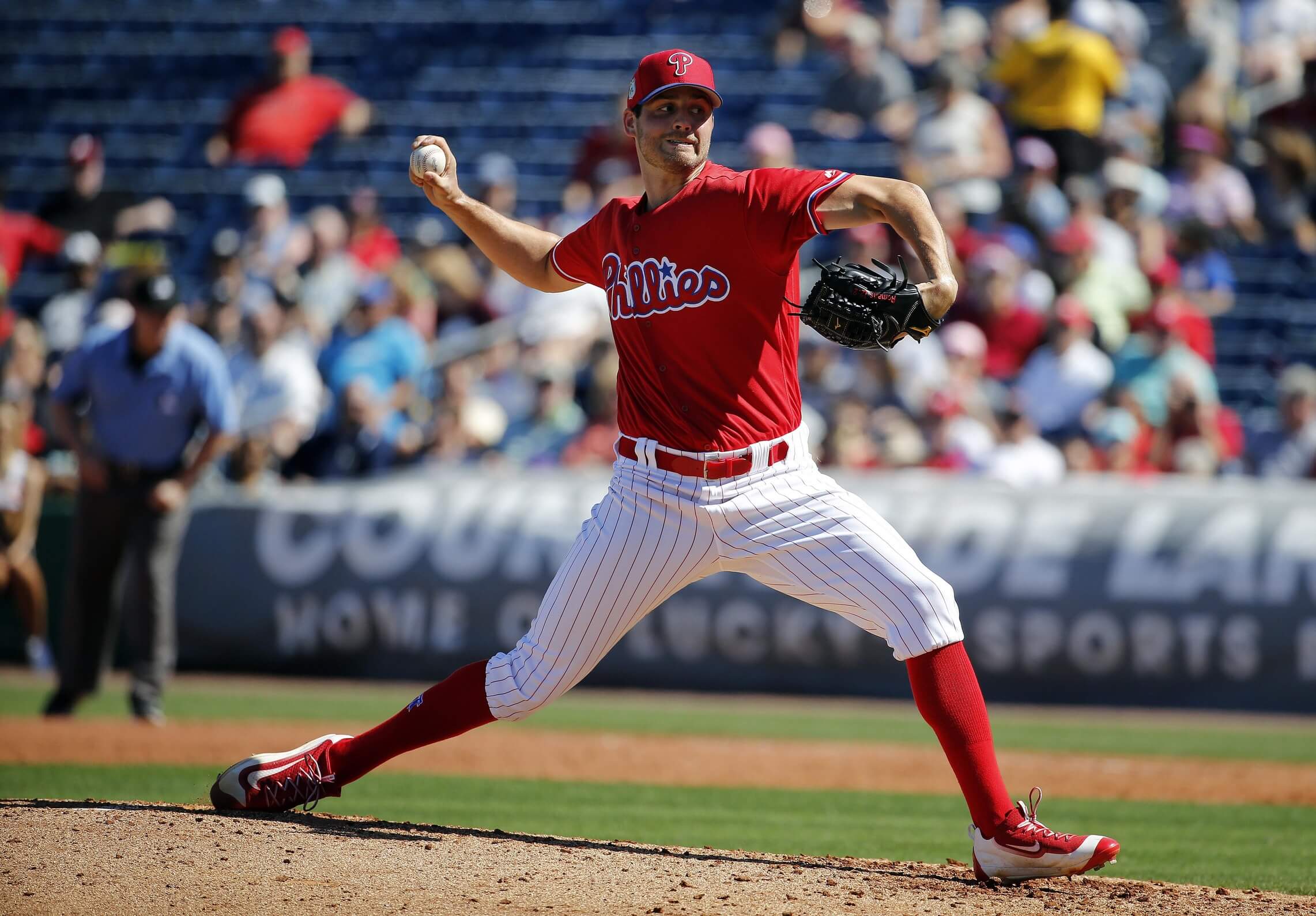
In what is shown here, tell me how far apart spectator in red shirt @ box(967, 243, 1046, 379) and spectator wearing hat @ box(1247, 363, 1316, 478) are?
1.76 metres

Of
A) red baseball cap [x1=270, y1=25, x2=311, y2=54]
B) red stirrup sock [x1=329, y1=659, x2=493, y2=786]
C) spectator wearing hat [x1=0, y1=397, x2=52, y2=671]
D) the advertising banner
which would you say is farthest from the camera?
red baseball cap [x1=270, y1=25, x2=311, y2=54]

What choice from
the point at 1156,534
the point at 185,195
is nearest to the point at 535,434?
the point at 1156,534

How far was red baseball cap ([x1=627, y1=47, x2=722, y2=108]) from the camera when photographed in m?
4.20

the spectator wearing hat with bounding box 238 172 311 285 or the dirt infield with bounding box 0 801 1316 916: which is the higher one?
the spectator wearing hat with bounding box 238 172 311 285

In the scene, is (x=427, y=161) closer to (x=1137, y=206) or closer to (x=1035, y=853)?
(x=1035, y=853)

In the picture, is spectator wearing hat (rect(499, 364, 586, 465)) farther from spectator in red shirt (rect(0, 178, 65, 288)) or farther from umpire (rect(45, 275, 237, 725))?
spectator in red shirt (rect(0, 178, 65, 288))

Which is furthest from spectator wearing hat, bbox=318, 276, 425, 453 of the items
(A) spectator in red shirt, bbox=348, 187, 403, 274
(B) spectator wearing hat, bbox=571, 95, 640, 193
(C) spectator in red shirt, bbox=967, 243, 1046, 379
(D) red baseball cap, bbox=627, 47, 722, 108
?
(D) red baseball cap, bbox=627, 47, 722, 108

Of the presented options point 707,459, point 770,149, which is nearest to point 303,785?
point 707,459

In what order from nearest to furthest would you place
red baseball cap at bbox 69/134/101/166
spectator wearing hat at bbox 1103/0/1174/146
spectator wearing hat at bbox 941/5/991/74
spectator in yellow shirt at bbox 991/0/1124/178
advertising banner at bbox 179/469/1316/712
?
1. advertising banner at bbox 179/469/1316/712
2. spectator in yellow shirt at bbox 991/0/1124/178
3. spectator wearing hat at bbox 1103/0/1174/146
4. spectator wearing hat at bbox 941/5/991/74
5. red baseball cap at bbox 69/134/101/166

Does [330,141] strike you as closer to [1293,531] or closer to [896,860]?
[1293,531]

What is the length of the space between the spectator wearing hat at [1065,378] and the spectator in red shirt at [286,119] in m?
8.02

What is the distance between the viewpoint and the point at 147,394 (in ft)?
26.9

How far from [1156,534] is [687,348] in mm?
5798

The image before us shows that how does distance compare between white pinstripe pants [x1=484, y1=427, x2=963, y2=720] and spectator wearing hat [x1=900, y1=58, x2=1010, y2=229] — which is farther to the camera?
spectator wearing hat [x1=900, y1=58, x2=1010, y2=229]
